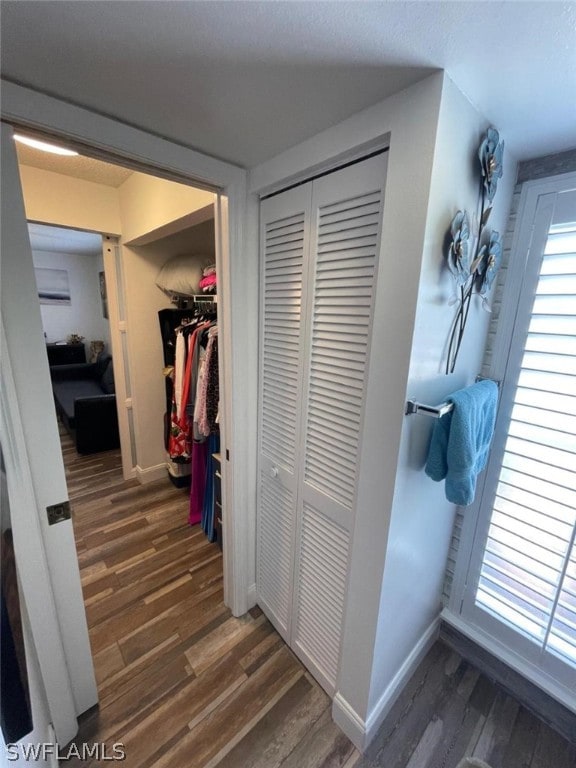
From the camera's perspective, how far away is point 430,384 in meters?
1.03

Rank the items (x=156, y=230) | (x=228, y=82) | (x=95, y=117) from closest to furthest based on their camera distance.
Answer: (x=228, y=82) → (x=95, y=117) → (x=156, y=230)

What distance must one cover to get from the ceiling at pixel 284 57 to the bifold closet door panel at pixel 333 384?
239 millimetres

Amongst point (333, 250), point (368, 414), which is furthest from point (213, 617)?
point (333, 250)

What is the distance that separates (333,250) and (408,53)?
0.49 metres

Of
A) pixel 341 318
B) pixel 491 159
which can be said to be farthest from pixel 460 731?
pixel 491 159

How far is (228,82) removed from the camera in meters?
0.80

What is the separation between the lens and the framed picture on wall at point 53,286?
202 inches

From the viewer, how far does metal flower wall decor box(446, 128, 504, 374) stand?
91 cm

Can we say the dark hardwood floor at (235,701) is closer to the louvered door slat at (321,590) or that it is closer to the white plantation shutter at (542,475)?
the louvered door slat at (321,590)

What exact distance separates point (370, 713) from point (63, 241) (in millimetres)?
5638

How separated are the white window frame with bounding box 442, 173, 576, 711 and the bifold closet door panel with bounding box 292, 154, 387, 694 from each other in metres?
0.69

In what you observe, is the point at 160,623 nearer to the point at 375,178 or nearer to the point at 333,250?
the point at 333,250

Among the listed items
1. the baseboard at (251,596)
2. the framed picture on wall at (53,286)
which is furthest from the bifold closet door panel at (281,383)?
the framed picture on wall at (53,286)

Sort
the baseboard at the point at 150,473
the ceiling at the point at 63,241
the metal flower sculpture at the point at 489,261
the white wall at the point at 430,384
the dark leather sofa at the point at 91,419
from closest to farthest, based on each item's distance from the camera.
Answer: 1. the white wall at the point at 430,384
2. the metal flower sculpture at the point at 489,261
3. the baseboard at the point at 150,473
4. the dark leather sofa at the point at 91,419
5. the ceiling at the point at 63,241
